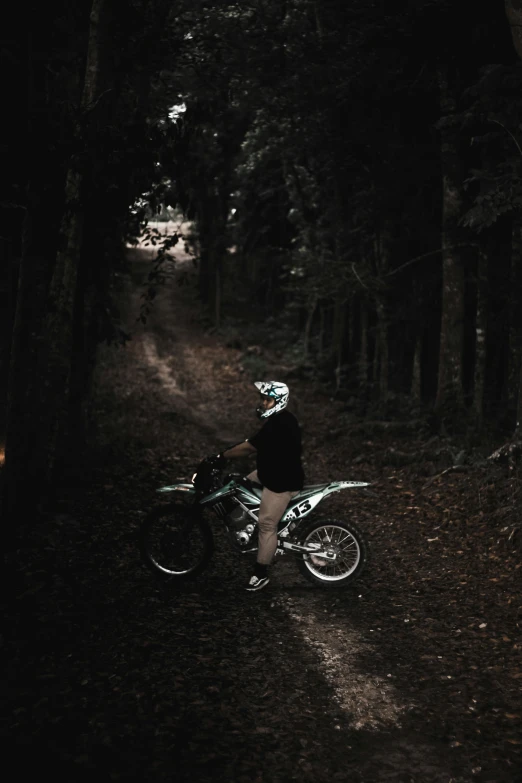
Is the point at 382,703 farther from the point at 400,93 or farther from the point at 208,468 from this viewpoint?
the point at 400,93

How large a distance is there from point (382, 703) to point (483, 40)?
1389cm

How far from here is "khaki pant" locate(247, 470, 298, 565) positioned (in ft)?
25.9

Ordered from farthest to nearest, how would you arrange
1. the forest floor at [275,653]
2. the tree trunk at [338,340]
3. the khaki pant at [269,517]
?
the tree trunk at [338,340]
the khaki pant at [269,517]
the forest floor at [275,653]

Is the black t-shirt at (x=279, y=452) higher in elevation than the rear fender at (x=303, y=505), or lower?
higher

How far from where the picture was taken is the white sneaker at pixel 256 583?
8.00 m

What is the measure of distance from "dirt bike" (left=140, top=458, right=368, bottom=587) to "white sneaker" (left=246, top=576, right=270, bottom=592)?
370 mm

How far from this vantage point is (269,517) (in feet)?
25.9

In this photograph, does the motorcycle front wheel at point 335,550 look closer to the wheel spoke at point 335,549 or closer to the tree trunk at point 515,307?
the wheel spoke at point 335,549

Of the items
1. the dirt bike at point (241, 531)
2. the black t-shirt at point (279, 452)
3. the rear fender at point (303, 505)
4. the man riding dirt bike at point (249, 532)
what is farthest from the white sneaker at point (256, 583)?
the black t-shirt at point (279, 452)

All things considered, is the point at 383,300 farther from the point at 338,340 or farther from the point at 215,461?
the point at 215,461

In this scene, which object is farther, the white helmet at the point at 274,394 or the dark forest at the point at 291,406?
the white helmet at the point at 274,394

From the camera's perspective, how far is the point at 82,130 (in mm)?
8586

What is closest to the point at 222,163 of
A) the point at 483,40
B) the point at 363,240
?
the point at 363,240

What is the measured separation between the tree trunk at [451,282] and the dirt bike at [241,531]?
343 inches
